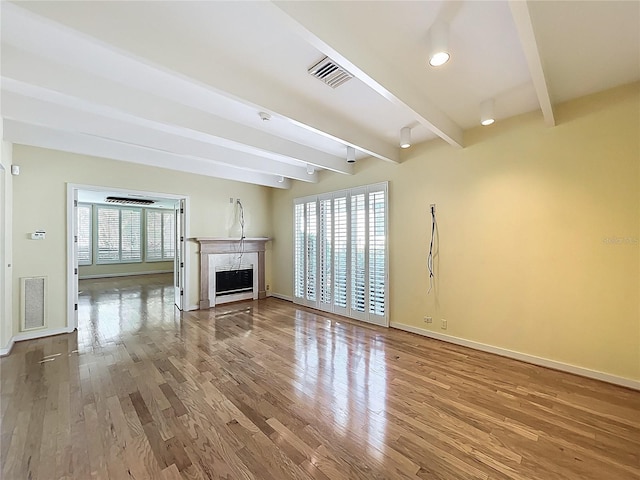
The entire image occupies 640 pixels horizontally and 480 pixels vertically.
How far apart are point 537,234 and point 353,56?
2.80 m

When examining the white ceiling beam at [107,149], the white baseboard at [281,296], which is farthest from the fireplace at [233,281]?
the white ceiling beam at [107,149]

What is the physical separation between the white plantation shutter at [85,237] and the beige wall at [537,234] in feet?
35.0

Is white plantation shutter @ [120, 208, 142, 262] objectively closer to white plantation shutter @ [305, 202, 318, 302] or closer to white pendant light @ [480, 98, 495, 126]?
white plantation shutter @ [305, 202, 318, 302]

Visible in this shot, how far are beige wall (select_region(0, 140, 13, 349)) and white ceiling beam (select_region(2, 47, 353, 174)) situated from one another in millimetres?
1429

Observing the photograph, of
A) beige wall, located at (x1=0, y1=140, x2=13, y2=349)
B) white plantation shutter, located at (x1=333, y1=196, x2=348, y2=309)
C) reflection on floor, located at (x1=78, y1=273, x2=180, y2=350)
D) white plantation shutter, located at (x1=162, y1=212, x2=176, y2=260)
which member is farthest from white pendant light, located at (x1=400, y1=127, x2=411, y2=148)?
white plantation shutter, located at (x1=162, y1=212, x2=176, y2=260)

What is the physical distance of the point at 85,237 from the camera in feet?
31.2

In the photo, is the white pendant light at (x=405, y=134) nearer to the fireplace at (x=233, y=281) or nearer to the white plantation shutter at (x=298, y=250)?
the white plantation shutter at (x=298, y=250)

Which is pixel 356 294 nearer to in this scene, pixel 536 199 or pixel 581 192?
pixel 536 199

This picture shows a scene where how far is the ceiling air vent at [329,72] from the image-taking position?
86.0 inches

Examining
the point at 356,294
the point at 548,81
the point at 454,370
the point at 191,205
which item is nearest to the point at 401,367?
the point at 454,370

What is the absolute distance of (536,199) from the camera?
3088 millimetres

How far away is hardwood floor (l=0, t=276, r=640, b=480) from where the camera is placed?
171cm

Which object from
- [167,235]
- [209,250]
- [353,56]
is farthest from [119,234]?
[353,56]

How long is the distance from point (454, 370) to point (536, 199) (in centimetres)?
213
